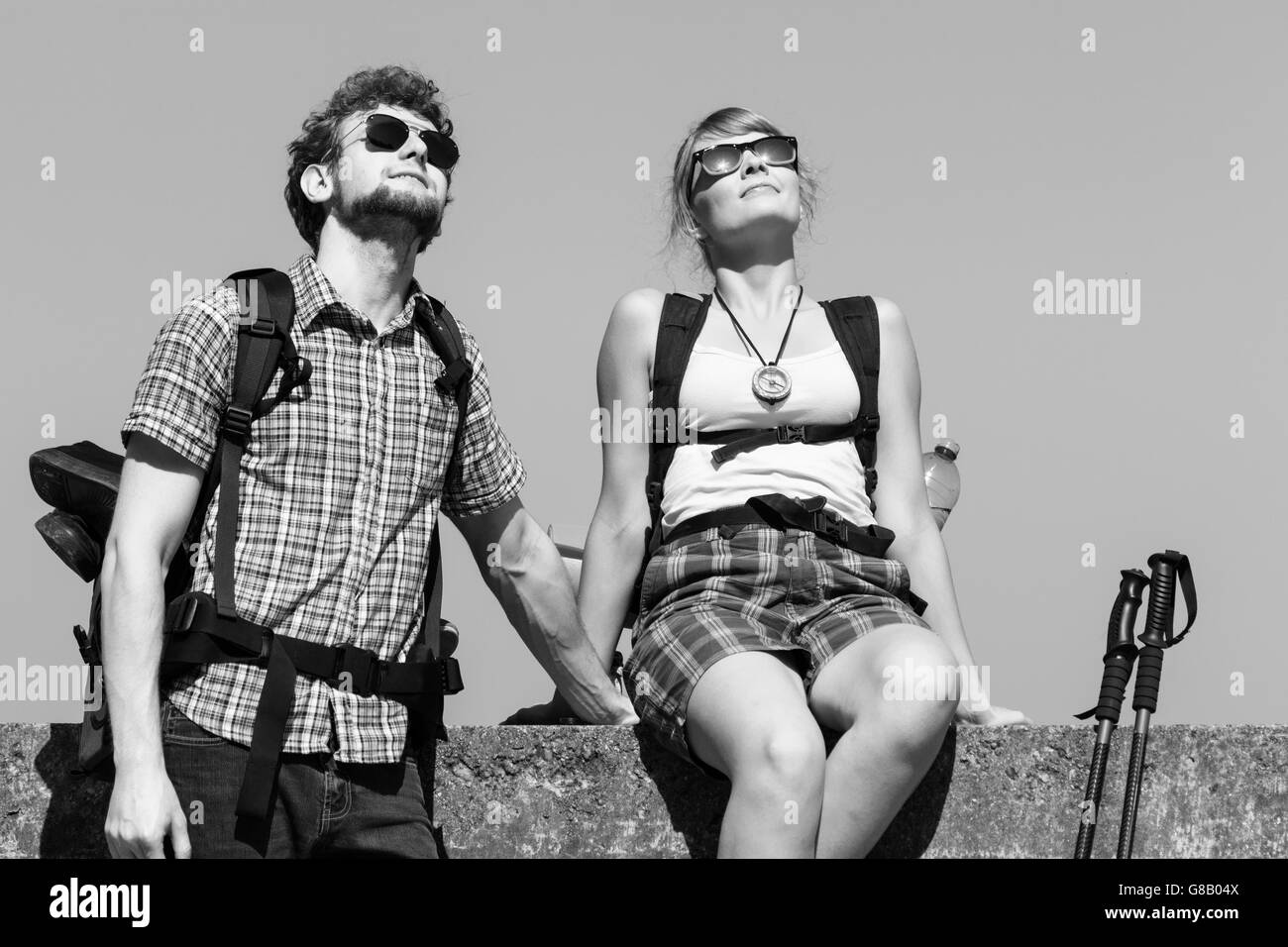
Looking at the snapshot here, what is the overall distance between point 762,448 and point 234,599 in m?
1.66

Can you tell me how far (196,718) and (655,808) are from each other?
140 centimetres

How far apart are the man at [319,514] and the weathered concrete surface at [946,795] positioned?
62 centimetres

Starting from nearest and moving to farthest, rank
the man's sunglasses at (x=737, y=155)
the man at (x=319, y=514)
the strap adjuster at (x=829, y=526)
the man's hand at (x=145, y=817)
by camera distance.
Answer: the man's hand at (x=145, y=817)
the man at (x=319, y=514)
the strap adjuster at (x=829, y=526)
the man's sunglasses at (x=737, y=155)

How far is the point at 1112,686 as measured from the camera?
15.1 feet

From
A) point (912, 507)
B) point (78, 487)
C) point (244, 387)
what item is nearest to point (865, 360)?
point (912, 507)

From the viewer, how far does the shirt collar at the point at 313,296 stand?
399cm

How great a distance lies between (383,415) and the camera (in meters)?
4.01

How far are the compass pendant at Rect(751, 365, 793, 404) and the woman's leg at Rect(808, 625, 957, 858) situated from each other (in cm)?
95

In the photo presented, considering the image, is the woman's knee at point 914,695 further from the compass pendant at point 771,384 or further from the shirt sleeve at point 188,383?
the shirt sleeve at point 188,383

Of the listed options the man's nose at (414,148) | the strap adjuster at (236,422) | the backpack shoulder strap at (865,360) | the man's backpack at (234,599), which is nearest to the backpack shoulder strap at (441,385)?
the man's backpack at (234,599)

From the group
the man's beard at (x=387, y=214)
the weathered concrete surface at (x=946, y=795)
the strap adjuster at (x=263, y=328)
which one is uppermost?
the man's beard at (x=387, y=214)
